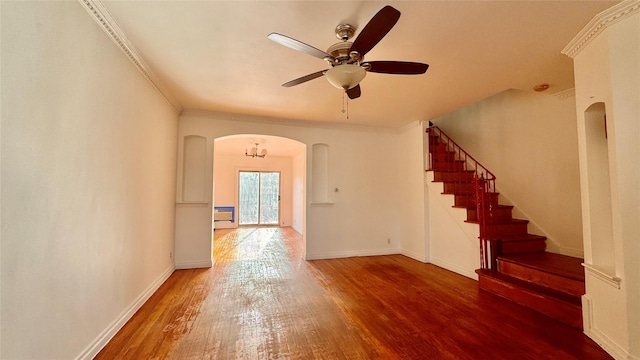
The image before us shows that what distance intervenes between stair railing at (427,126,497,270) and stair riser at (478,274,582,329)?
332mm

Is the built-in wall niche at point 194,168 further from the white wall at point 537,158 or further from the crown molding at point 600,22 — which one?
the white wall at point 537,158

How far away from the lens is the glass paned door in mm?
9375

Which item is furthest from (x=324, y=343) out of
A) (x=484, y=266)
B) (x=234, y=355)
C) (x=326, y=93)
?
(x=326, y=93)

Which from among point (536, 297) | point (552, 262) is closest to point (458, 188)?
point (552, 262)

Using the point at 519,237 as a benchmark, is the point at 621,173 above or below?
above

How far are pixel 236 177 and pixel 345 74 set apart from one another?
7.92 m

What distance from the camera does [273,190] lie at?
9.67 meters

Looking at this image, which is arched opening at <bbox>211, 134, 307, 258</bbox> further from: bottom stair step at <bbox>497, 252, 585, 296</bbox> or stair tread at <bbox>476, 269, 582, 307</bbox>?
bottom stair step at <bbox>497, 252, 585, 296</bbox>

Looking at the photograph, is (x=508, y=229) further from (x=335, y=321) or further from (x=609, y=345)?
(x=335, y=321)

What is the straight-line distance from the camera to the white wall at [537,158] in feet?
11.7

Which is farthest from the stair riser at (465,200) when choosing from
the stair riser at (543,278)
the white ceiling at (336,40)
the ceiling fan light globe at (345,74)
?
the ceiling fan light globe at (345,74)

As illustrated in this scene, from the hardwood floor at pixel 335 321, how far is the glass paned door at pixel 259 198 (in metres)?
5.39

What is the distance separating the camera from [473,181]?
365cm

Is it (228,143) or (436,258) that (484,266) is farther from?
(228,143)
